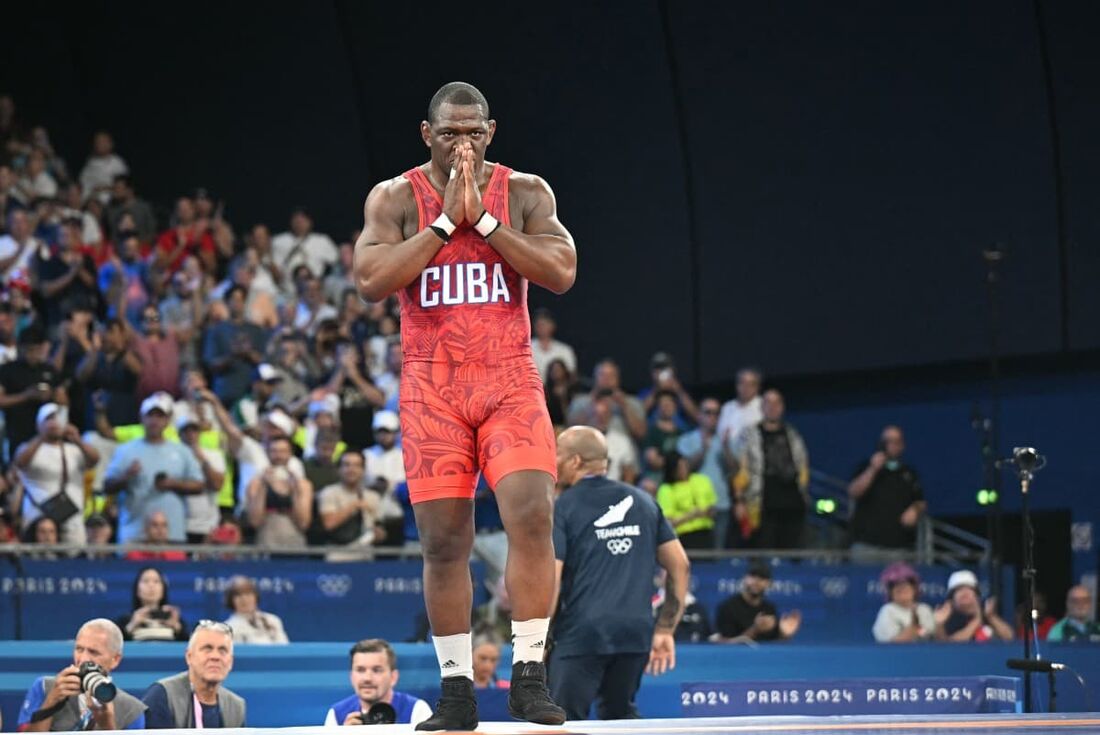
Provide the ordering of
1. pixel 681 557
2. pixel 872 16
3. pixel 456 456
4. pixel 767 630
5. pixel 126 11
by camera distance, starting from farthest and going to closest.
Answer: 1. pixel 126 11
2. pixel 872 16
3. pixel 767 630
4. pixel 681 557
5. pixel 456 456

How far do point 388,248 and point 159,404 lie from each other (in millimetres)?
7032

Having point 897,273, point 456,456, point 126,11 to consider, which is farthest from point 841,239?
point 456,456

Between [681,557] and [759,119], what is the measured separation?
334 inches

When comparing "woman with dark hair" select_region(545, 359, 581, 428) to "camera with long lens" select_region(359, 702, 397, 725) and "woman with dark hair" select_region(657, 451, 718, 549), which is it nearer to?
"woman with dark hair" select_region(657, 451, 718, 549)

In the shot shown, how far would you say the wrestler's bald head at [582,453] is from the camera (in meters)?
7.96

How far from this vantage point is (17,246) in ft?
45.1

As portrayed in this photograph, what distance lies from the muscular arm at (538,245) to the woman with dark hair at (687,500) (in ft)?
25.8

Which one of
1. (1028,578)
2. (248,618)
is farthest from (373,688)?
(1028,578)

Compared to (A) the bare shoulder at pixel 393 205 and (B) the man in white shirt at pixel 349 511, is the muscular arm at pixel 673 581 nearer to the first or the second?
(A) the bare shoulder at pixel 393 205

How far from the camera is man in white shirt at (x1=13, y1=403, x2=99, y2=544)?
11.4m

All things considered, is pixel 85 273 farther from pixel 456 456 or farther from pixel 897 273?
pixel 456 456

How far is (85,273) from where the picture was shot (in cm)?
1396

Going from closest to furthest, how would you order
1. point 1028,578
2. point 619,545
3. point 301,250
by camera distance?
point 619,545 < point 1028,578 < point 301,250

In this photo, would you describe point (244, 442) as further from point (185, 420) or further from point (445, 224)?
point (445, 224)
